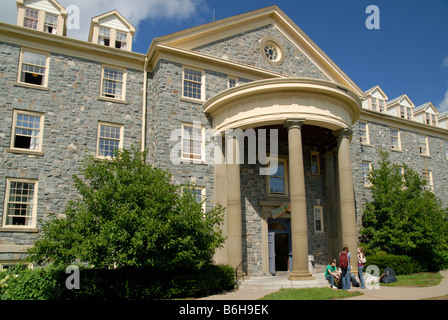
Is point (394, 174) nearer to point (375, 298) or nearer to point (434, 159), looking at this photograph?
point (434, 159)

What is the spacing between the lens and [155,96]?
65.1 feet

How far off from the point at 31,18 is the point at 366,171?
22.5 m

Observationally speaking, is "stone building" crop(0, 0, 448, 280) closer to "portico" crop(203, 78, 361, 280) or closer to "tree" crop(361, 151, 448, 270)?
"portico" crop(203, 78, 361, 280)

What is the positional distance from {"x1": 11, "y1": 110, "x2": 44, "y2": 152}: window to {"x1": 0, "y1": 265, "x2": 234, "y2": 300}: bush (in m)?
6.51

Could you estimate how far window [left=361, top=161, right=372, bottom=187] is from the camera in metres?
26.6

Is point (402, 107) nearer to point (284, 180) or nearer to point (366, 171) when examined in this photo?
point (366, 171)

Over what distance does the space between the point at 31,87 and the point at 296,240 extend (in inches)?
556

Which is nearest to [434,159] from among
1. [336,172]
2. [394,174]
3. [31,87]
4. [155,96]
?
[394,174]

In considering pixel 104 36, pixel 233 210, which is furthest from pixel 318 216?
pixel 104 36

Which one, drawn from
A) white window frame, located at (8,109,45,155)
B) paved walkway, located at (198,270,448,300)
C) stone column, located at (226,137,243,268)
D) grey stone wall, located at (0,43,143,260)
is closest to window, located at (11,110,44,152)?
white window frame, located at (8,109,45,155)

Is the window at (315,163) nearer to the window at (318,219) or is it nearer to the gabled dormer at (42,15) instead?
the window at (318,219)

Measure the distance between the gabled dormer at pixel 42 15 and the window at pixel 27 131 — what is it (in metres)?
4.60

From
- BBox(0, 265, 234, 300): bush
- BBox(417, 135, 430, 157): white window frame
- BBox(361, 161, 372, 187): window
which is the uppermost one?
BBox(417, 135, 430, 157): white window frame

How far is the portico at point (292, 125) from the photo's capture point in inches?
656
